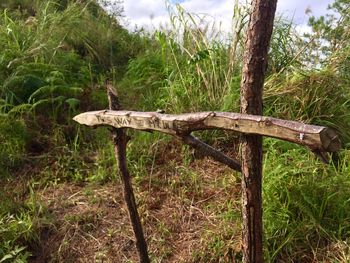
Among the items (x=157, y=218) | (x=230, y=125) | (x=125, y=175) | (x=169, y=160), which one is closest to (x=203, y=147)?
(x=230, y=125)

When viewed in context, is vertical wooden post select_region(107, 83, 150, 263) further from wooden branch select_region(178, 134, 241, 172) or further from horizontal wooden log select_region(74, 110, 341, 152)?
wooden branch select_region(178, 134, 241, 172)

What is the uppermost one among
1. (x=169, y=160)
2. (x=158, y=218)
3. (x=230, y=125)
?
(x=230, y=125)

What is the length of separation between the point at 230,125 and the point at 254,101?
0.18 meters

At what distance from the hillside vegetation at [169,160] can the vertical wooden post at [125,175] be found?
0.20m

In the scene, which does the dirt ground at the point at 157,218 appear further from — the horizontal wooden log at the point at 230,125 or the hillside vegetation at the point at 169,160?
the horizontal wooden log at the point at 230,125

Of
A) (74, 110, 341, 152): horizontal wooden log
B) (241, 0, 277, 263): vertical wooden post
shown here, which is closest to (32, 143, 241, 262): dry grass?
(241, 0, 277, 263): vertical wooden post

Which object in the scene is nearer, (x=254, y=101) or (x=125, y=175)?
(x=254, y=101)

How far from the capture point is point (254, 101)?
7.25ft

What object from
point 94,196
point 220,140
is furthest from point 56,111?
point 220,140

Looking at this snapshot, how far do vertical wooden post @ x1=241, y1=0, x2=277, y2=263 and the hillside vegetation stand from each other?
605 mm

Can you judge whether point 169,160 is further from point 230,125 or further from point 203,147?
point 230,125

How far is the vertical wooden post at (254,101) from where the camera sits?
2104 mm

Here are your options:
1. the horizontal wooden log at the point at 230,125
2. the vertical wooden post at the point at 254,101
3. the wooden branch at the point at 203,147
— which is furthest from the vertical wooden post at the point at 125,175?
the vertical wooden post at the point at 254,101

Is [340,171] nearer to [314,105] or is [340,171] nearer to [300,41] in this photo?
[314,105]
